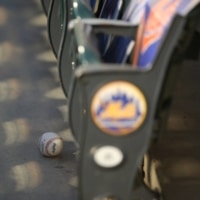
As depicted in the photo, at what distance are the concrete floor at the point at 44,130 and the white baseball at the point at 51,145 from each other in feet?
0.08

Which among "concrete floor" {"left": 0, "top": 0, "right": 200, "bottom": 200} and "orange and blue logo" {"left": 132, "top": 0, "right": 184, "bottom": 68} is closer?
"orange and blue logo" {"left": 132, "top": 0, "right": 184, "bottom": 68}

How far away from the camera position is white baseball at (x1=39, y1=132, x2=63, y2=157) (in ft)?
5.83

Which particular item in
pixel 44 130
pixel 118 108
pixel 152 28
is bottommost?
pixel 44 130

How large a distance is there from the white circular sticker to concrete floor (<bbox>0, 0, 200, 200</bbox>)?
1.45ft

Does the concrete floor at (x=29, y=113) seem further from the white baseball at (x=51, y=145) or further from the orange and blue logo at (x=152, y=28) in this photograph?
the orange and blue logo at (x=152, y=28)

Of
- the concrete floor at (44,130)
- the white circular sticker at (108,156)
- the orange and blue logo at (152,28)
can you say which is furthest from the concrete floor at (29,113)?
the orange and blue logo at (152,28)

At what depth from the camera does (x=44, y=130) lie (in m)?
A: 1.95

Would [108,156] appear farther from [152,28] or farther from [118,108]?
[152,28]

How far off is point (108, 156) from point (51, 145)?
61 cm

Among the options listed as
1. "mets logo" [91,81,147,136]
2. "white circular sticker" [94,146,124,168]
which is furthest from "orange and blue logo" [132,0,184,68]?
"white circular sticker" [94,146,124,168]

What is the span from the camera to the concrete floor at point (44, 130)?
166cm

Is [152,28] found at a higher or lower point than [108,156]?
higher

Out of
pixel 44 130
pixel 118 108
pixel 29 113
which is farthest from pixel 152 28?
pixel 29 113

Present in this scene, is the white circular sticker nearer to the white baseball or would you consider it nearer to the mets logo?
the mets logo
